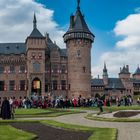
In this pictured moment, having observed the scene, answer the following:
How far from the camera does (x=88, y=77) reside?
76375mm

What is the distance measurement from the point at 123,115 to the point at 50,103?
24.9 metres

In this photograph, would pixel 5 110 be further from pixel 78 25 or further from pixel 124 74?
pixel 124 74

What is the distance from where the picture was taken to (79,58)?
7588cm

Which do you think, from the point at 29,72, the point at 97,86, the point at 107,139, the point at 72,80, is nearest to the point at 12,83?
the point at 29,72

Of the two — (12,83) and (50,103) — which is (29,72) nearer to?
(12,83)

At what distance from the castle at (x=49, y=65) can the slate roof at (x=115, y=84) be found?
1751 inches

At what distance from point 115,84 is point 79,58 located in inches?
1968

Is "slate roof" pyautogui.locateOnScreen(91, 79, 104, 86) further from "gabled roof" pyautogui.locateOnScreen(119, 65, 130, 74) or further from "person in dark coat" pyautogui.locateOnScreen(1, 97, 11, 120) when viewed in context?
"person in dark coat" pyautogui.locateOnScreen(1, 97, 11, 120)

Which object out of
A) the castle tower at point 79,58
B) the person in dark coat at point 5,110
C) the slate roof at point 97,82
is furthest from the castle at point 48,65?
the person in dark coat at point 5,110

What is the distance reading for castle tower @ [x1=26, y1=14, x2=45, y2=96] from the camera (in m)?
75.4

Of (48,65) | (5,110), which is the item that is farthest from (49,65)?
(5,110)

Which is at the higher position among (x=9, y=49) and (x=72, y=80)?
(x=9, y=49)

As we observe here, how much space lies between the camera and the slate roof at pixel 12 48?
265 ft

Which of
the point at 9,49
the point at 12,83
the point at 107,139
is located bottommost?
the point at 107,139
